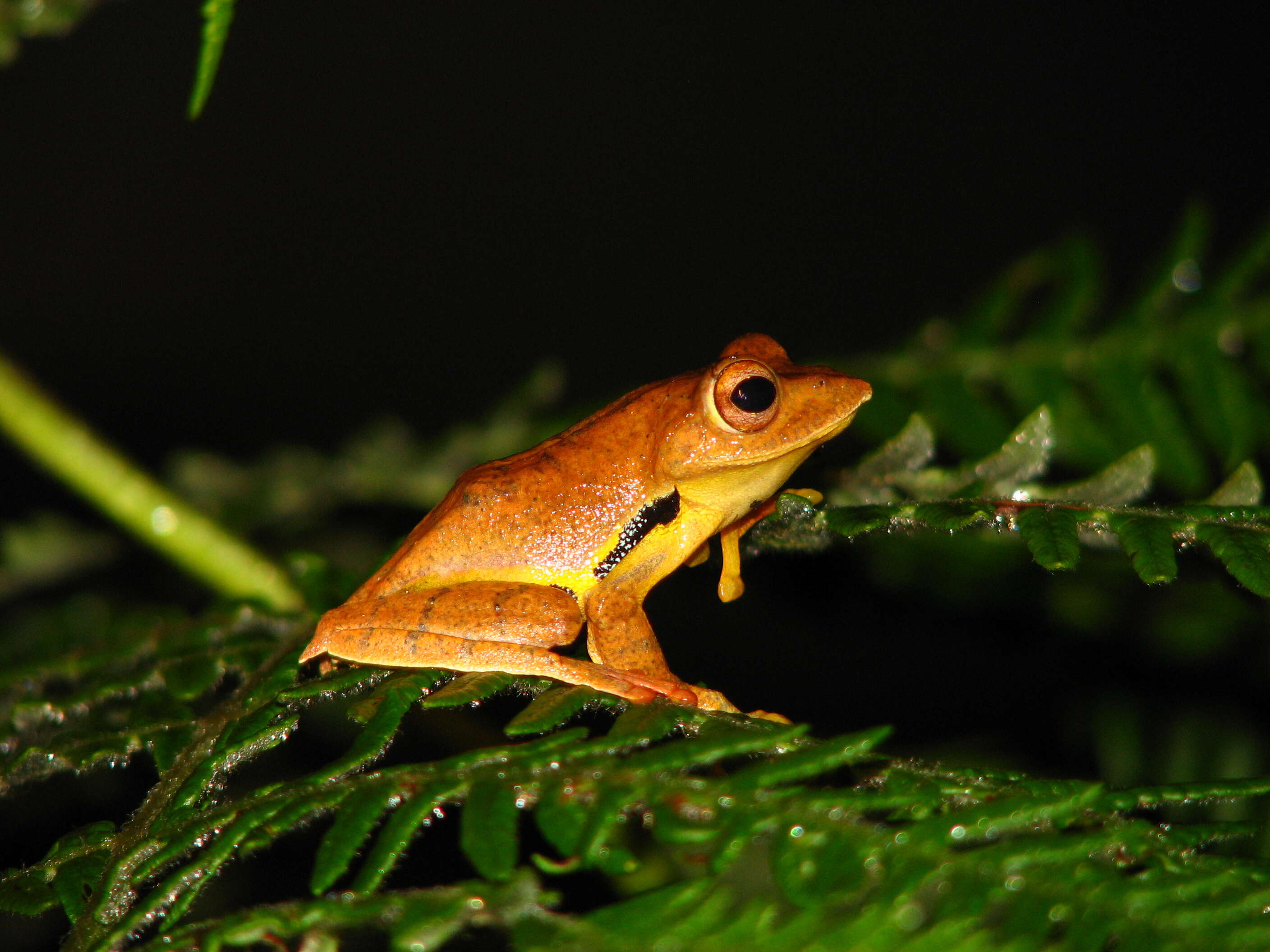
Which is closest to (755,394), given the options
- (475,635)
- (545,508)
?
(545,508)

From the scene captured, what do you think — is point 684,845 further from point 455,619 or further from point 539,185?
point 539,185

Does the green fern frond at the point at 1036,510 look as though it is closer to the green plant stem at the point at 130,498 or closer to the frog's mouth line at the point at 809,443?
the frog's mouth line at the point at 809,443

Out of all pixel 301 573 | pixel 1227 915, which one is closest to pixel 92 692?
pixel 301 573

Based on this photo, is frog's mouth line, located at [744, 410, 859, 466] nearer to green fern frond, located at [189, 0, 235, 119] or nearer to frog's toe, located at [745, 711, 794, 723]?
frog's toe, located at [745, 711, 794, 723]

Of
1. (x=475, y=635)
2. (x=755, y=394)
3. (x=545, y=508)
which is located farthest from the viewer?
(x=545, y=508)

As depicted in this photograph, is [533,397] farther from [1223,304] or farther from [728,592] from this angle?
[1223,304]

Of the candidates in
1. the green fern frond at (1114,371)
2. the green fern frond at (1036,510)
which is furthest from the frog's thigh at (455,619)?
the green fern frond at (1114,371)

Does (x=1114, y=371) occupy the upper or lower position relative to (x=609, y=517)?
lower

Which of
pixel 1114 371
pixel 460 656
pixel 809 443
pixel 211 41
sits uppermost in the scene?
pixel 211 41
